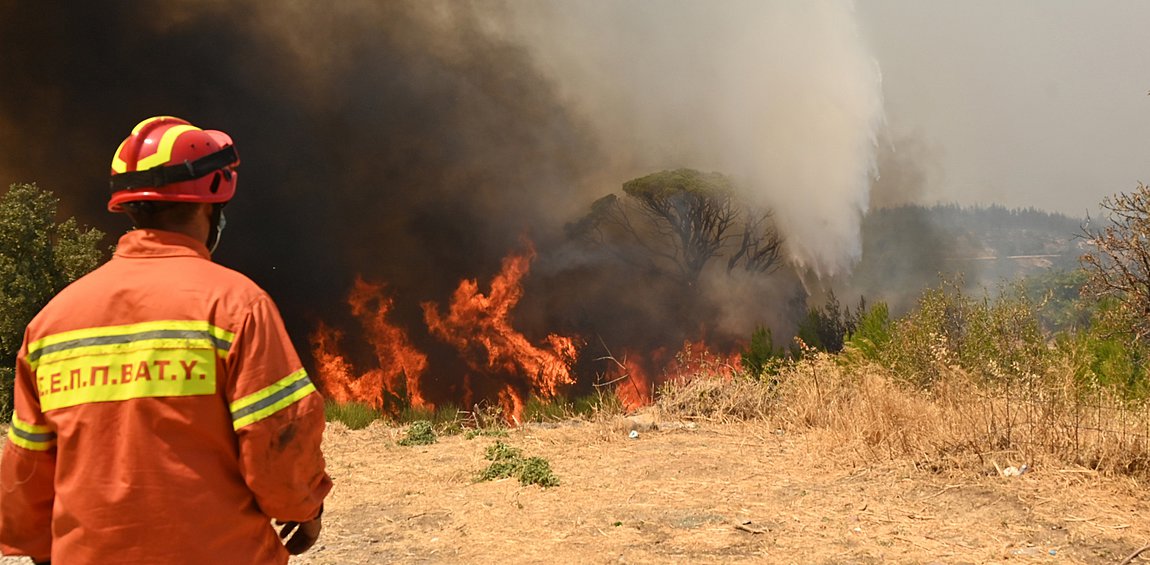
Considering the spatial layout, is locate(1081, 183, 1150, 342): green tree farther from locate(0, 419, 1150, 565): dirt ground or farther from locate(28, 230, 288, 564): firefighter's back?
locate(28, 230, 288, 564): firefighter's back

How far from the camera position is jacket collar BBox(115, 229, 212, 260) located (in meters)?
1.98

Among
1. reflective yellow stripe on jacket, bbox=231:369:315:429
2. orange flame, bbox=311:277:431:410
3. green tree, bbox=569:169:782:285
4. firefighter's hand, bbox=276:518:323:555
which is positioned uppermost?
green tree, bbox=569:169:782:285

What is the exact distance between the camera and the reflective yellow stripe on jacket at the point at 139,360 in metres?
1.84

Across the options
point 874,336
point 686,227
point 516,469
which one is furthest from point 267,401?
point 686,227

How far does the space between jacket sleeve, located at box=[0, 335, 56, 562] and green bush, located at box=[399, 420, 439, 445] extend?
673 centimetres

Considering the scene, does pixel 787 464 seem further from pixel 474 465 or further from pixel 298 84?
pixel 298 84

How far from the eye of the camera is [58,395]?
189cm

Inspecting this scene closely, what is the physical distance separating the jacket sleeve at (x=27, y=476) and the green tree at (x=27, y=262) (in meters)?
9.78

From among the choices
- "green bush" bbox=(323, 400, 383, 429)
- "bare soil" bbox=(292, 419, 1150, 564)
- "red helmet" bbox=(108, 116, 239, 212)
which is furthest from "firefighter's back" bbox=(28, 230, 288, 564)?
"green bush" bbox=(323, 400, 383, 429)

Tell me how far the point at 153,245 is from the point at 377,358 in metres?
20.4

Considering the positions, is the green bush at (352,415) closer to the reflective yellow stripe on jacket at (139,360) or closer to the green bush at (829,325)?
the reflective yellow stripe on jacket at (139,360)

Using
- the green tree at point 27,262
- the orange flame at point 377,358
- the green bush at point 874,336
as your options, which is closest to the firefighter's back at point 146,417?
the green bush at point 874,336

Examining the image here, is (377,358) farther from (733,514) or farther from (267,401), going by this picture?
(267,401)

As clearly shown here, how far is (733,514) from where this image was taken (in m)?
5.41
